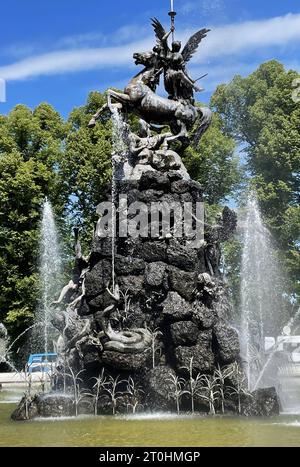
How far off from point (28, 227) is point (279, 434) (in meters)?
19.3

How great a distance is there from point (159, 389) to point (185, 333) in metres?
1.19

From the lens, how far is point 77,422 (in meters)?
10.7

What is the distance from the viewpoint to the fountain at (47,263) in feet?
82.7

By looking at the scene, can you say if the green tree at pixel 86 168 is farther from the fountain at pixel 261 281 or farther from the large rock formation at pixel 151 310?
the large rock formation at pixel 151 310

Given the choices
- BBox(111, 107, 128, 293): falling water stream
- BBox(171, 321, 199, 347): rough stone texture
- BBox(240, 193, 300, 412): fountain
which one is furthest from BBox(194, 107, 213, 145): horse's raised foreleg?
BBox(171, 321, 199, 347): rough stone texture

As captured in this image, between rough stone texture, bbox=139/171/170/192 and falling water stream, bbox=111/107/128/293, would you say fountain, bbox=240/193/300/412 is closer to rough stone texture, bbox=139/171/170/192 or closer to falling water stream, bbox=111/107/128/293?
falling water stream, bbox=111/107/128/293

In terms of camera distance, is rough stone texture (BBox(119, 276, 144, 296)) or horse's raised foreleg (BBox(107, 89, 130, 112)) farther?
→ horse's raised foreleg (BBox(107, 89, 130, 112))

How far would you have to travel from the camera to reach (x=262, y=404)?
11.2 metres

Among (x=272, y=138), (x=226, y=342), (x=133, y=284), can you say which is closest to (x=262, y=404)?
(x=226, y=342)

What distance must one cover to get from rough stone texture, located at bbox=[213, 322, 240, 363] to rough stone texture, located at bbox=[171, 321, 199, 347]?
41 centimetres

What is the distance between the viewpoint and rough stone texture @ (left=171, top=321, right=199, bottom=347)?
12156 millimetres

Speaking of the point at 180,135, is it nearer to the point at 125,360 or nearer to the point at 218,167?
the point at 125,360

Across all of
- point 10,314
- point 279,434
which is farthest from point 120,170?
point 10,314

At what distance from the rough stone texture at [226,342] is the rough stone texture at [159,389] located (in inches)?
41.0
